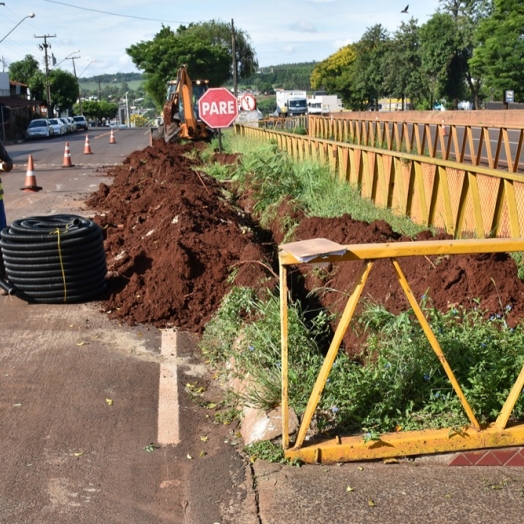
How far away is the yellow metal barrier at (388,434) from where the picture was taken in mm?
4215

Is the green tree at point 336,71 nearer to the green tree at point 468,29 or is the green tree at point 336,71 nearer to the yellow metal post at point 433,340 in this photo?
the green tree at point 468,29

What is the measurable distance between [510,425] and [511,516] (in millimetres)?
824

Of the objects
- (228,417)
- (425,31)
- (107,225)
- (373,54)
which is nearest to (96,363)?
(228,417)

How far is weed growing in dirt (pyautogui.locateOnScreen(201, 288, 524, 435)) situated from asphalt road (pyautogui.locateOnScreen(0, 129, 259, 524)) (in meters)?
0.46

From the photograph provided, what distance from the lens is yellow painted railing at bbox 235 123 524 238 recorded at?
794 centimetres

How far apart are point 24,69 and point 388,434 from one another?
365 feet

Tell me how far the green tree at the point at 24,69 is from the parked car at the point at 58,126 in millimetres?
45176

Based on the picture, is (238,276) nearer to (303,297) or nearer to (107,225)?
(303,297)

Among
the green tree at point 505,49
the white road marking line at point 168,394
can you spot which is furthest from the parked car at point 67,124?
the white road marking line at point 168,394

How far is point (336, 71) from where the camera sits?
115 m

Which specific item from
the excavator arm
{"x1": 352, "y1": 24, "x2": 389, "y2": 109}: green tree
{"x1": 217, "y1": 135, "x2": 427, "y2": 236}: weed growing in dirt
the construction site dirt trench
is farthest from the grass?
{"x1": 352, "y1": 24, "x2": 389, "y2": 109}: green tree

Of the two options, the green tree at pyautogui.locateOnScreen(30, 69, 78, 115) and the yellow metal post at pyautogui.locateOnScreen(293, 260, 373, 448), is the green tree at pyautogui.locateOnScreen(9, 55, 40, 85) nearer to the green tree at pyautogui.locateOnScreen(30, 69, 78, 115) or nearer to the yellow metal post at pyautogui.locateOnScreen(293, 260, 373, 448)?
the green tree at pyautogui.locateOnScreen(30, 69, 78, 115)

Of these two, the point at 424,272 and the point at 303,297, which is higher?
the point at 424,272

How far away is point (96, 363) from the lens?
624 cm
